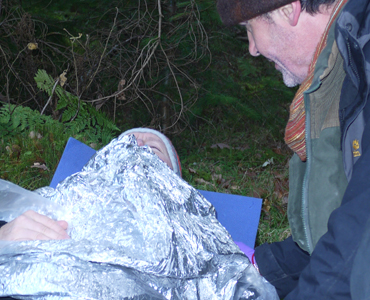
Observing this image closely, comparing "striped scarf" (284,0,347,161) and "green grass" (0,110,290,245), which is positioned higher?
"striped scarf" (284,0,347,161)

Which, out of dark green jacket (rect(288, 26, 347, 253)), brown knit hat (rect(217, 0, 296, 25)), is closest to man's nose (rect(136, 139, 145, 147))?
brown knit hat (rect(217, 0, 296, 25))

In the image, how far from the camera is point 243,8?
1384 millimetres

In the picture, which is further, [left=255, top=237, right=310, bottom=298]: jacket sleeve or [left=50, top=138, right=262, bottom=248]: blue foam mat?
[left=50, top=138, right=262, bottom=248]: blue foam mat

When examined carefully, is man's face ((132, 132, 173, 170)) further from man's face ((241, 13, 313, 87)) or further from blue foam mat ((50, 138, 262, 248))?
man's face ((241, 13, 313, 87))

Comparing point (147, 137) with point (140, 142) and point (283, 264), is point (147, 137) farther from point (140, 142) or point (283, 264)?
point (283, 264)

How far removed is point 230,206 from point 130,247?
41.3 inches

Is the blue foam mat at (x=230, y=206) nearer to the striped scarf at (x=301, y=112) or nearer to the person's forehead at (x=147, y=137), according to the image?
the person's forehead at (x=147, y=137)

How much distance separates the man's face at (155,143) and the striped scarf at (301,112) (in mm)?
985

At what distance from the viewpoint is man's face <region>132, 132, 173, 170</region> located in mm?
2410

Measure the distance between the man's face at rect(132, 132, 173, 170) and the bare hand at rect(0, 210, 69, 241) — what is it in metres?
0.89

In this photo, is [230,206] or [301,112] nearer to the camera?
[301,112]

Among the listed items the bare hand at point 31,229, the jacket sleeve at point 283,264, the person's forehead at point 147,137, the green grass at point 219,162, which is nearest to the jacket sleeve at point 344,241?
the jacket sleeve at point 283,264

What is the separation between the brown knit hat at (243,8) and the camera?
1305 millimetres

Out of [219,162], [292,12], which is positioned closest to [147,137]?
[292,12]
